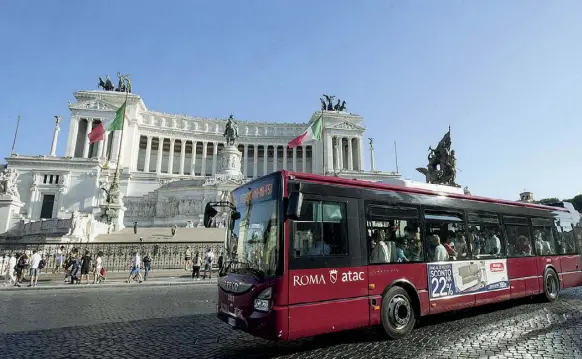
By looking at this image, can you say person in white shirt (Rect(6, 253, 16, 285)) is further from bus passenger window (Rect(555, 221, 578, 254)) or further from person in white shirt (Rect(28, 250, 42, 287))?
bus passenger window (Rect(555, 221, 578, 254))

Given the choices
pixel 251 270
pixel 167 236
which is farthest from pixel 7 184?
pixel 251 270

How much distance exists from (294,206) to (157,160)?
75124 mm

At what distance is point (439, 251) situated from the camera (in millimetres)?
Answer: 6789

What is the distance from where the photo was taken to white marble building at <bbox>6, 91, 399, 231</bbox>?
48.5 m

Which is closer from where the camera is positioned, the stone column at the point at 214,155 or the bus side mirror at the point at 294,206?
the bus side mirror at the point at 294,206

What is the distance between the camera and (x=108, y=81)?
231 ft

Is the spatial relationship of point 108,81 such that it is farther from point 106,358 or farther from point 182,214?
point 106,358

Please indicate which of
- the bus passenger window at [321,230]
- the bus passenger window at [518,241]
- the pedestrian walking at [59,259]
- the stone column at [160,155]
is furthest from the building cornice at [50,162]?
the bus passenger window at [518,241]

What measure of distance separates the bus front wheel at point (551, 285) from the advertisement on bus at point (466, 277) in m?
2.20

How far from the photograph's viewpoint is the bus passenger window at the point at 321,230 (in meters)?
5.09

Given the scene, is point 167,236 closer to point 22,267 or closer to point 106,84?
point 22,267

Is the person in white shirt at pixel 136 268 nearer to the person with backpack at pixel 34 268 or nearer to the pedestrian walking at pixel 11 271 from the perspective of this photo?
the person with backpack at pixel 34 268

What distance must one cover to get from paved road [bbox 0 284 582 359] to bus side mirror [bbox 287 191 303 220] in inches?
86.4

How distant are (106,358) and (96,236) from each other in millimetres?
27560
